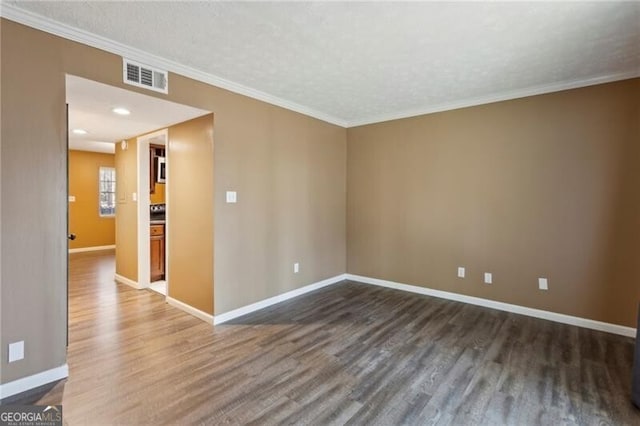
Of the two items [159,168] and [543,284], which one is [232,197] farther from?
[543,284]

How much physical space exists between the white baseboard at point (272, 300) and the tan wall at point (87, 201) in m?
6.38

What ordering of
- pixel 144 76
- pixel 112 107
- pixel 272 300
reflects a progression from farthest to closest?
1. pixel 272 300
2. pixel 112 107
3. pixel 144 76

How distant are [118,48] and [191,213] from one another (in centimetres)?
173

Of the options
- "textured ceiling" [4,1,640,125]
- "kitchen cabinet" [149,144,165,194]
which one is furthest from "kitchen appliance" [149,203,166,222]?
"textured ceiling" [4,1,640,125]

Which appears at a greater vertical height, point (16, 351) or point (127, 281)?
point (16, 351)

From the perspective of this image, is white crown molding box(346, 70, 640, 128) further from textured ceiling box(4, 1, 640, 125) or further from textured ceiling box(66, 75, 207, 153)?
textured ceiling box(66, 75, 207, 153)

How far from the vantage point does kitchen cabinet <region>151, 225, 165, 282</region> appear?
476 centimetres

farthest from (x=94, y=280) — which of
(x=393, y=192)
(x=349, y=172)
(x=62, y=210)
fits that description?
(x=393, y=192)

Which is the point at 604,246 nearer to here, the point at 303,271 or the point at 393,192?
the point at 393,192

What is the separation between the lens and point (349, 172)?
5.17 metres

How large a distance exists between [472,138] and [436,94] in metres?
0.76

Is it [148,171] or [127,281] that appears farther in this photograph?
[127,281]

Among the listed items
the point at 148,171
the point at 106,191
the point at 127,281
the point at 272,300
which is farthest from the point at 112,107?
the point at 106,191

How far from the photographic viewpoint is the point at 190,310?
3.63 m
